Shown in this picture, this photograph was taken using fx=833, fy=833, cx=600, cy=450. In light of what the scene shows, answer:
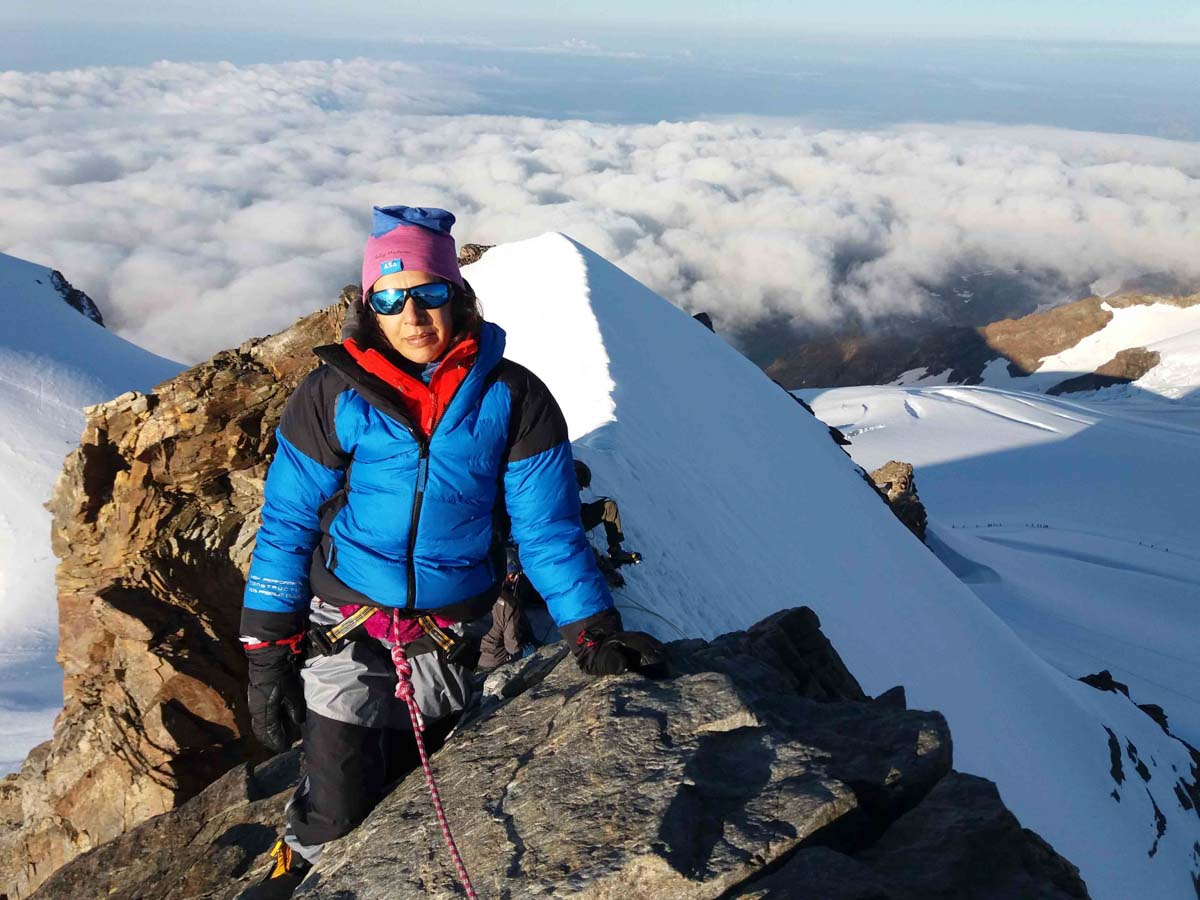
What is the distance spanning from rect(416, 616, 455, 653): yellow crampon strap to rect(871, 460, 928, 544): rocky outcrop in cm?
2569

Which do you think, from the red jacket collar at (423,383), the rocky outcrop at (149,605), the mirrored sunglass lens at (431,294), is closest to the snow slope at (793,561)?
the red jacket collar at (423,383)

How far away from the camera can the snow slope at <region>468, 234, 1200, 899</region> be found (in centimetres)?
994

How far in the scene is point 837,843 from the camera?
3.22 m

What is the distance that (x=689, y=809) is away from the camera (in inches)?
126

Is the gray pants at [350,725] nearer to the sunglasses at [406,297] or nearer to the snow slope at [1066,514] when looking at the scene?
the sunglasses at [406,297]

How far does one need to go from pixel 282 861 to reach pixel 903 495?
31.0m

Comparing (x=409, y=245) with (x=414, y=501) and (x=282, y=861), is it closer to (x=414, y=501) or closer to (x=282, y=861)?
(x=414, y=501)

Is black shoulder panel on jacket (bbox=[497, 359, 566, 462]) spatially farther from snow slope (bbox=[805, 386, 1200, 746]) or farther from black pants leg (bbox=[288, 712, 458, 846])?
snow slope (bbox=[805, 386, 1200, 746])

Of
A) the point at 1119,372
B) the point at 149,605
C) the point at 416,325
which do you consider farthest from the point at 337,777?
the point at 1119,372

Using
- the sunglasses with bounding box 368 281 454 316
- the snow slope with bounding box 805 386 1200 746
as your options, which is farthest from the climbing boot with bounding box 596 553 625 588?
the snow slope with bounding box 805 386 1200 746

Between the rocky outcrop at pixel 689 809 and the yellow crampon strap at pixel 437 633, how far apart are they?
19.8 inches

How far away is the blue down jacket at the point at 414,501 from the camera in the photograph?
3.71 meters

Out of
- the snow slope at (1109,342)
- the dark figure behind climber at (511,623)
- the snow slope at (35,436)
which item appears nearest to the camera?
the dark figure behind climber at (511,623)

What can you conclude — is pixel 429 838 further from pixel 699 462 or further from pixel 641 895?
pixel 699 462
